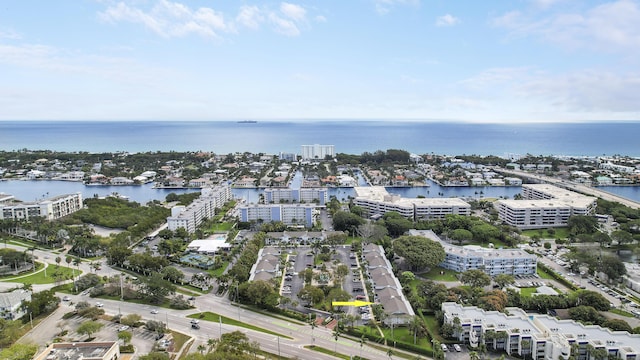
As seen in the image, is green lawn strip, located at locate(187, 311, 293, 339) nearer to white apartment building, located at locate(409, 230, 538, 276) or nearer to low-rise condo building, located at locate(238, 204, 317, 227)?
white apartment building, located at locate(409, 230, 538, 276)

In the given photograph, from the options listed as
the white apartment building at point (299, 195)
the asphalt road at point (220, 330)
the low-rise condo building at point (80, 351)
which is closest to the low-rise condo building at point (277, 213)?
the white apartment building at point (299, 195)

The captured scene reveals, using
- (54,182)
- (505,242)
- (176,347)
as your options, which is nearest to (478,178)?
(505,242)

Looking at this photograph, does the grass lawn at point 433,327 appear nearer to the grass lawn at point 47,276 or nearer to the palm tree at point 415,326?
the palm tree at point 415,326

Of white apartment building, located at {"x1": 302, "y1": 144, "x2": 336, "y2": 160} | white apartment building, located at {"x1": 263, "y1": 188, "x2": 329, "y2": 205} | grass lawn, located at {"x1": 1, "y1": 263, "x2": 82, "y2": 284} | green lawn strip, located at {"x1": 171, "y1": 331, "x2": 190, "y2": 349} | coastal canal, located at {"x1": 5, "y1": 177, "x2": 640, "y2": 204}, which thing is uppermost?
white apartment building, located at {"x1": 302, "y1": 144, "x2": 336, "y2": 160}

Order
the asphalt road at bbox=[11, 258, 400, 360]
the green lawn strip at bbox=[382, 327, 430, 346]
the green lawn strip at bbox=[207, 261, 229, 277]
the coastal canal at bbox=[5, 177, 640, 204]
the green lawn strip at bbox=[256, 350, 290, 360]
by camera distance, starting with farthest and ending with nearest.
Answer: the coastal canal at bbox=[5, 177, 640, 204] → the green lawn strip at bbox=[207, 261, 229, 277] → the green lawn strip at bbox=[382, 327, 430, 346] → the asphalt road at bbox=[11, 258, 400, 360] → the green lawn strip at bbox=[256, 350, 290, 360]

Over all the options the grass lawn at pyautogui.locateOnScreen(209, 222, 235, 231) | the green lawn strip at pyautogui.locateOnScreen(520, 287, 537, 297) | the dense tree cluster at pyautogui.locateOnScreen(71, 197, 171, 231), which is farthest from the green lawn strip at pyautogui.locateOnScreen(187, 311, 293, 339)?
the grass lawn at pyautogui.locateOnScreen(209, 222, 235, 231)

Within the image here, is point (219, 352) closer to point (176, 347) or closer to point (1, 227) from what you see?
point (176, 347)

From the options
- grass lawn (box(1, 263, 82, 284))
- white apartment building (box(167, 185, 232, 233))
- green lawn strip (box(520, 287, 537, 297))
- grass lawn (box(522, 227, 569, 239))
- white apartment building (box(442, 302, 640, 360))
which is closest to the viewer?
white apartment building (box(442, 302, 640, 360))
